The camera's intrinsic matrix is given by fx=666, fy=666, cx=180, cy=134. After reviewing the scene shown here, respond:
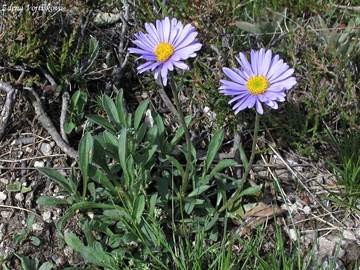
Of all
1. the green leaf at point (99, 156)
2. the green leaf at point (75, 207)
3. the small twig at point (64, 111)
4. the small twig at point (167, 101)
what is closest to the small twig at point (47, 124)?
the small twig at point (64, 111)

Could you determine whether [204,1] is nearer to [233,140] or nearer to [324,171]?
[233,140]

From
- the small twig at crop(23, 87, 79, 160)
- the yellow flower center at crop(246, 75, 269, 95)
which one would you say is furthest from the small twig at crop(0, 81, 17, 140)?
the yellow flower center at crop(246, 75, 269, 95)

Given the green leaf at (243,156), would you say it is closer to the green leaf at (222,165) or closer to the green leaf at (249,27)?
the green leaf at (222,165)

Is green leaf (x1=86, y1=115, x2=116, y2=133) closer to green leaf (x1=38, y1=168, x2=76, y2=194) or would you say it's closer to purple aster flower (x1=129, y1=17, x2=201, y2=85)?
green leaf (x1=38, y1=168, x2=76, y2=194)

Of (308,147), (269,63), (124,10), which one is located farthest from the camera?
(124,10)

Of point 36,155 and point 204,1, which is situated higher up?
point 204,1

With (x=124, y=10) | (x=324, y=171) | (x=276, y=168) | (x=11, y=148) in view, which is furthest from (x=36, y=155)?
(x=324, y=171)

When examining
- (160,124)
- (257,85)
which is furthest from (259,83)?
(160,124)
